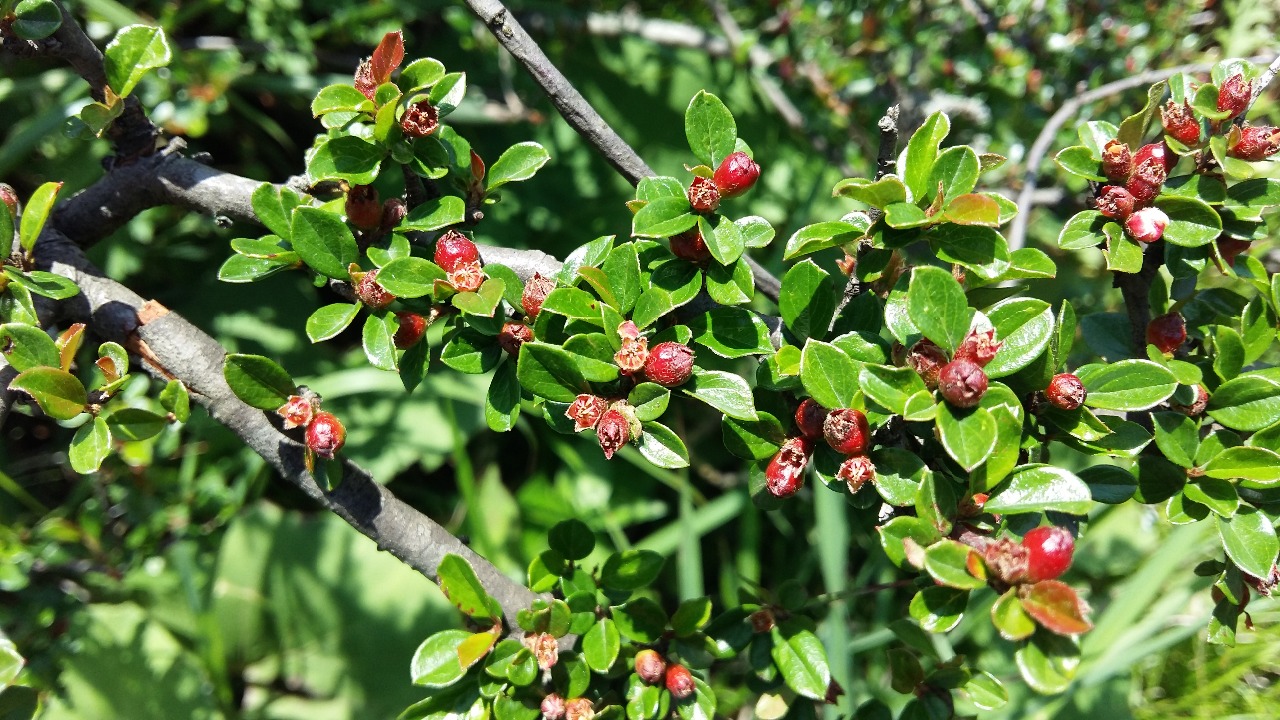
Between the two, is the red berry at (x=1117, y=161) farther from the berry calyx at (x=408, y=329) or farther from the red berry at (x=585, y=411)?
the berry calyx at (x=408, y=329)

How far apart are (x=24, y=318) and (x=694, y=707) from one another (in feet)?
2.76

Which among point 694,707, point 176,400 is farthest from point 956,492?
point 176,400

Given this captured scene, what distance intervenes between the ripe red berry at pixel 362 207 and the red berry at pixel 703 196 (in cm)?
34

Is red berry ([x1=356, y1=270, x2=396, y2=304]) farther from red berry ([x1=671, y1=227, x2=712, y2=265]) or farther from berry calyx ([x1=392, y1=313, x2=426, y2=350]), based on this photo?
red berry ([x1=671, y1=227, x2=712, y2=265])

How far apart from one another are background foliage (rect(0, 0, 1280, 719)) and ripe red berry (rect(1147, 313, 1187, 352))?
3.09ft

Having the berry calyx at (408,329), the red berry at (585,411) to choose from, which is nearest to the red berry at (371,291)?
the berry calyx at (408,329)

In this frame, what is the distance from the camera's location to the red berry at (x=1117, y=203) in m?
0.79

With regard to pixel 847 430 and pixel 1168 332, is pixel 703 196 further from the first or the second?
pixel 1168 332

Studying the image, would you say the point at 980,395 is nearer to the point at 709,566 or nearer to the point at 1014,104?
the point at 1014,104

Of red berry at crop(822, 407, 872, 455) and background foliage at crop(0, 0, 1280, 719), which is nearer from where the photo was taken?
red berry at crop(822, 407, 872, 455)

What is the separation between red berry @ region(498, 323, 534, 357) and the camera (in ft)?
2.58

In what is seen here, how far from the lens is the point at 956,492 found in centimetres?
77

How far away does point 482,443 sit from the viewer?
2320 millimetres

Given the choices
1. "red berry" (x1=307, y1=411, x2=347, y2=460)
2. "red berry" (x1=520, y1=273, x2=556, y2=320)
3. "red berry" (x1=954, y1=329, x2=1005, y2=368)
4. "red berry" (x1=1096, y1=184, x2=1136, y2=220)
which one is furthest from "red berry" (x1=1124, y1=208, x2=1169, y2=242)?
"red berry" (x1=307, y1=411, x2=347, y2=460)
